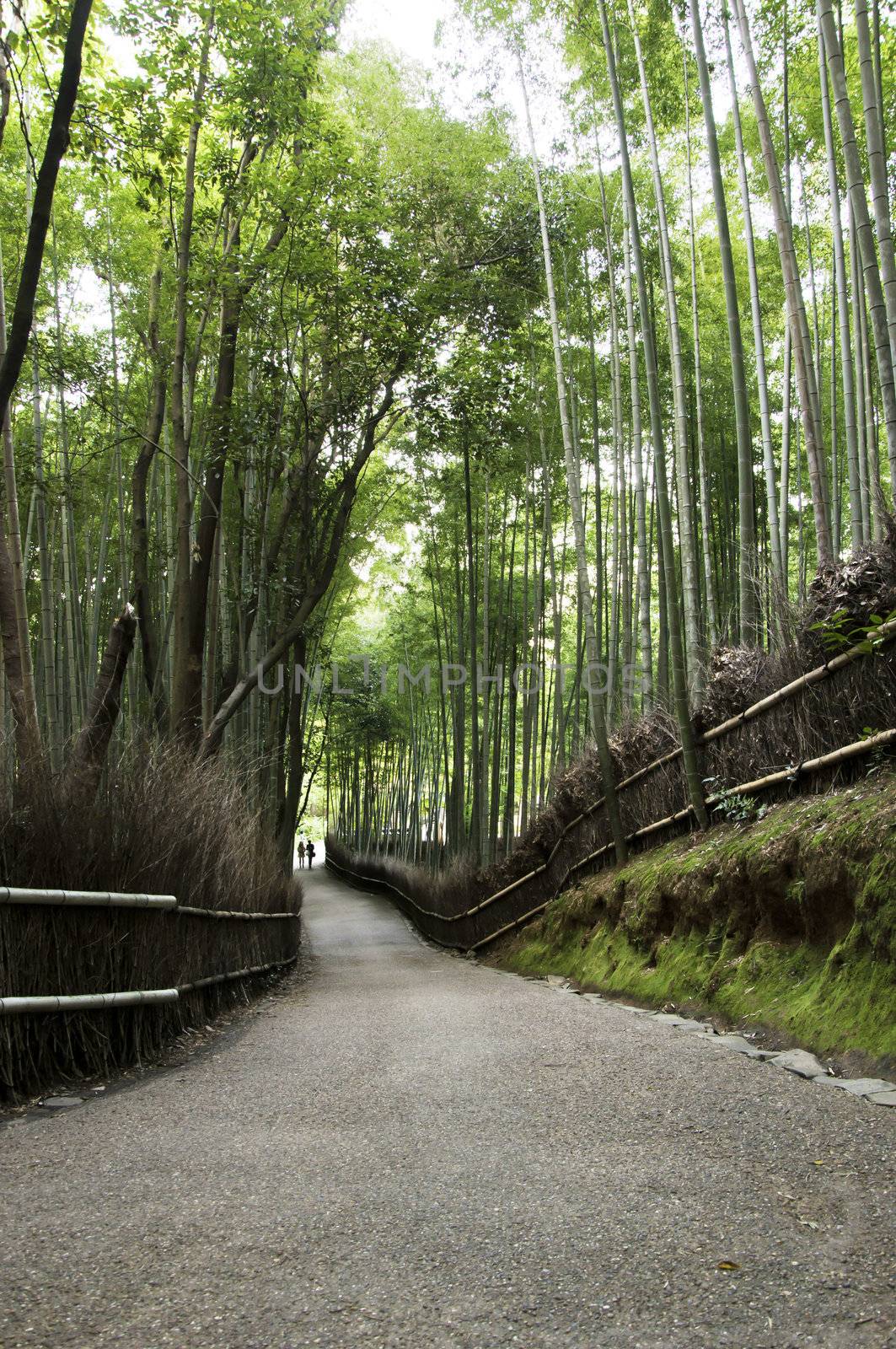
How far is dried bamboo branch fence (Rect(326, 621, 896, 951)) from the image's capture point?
2859 mm

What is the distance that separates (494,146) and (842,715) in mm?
6145

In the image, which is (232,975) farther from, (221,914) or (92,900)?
(92,900)

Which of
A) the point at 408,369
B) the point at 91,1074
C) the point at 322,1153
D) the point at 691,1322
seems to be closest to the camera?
the point at 691,1322

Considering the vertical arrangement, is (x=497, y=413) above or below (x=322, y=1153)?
above

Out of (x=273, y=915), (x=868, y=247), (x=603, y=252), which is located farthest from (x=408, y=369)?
(x=868, y=247)

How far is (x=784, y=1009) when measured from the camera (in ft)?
8.94

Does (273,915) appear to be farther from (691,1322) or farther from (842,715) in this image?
(691,1322)

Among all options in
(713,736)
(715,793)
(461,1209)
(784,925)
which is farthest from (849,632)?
(461,1209)

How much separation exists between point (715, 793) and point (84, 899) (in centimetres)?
262

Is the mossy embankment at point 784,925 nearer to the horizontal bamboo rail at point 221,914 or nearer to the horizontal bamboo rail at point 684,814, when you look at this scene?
the horizontal bamboo rail at point 684,814

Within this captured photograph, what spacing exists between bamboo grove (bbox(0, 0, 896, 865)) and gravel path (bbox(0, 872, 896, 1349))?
144 centimetres

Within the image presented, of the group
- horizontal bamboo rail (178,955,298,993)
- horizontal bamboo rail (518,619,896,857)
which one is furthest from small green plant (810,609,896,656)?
horizontal bamboo rail (178,955,298,993)

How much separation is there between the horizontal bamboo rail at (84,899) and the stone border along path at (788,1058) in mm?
1705

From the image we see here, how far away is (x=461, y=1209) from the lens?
4.93 feet
